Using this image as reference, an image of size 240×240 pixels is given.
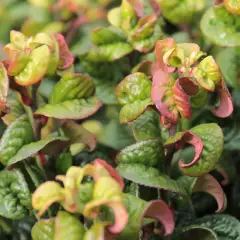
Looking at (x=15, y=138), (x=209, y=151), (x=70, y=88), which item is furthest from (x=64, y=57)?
(x=209, y=151)

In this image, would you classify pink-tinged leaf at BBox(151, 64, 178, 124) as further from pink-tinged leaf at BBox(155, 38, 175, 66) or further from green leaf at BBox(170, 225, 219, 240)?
green leaf at BBox(170, 225, 219, 240)

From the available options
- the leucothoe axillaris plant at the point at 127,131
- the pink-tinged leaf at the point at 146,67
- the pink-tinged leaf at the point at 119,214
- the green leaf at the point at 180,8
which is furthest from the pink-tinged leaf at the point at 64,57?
the pink-tinged leaf at the point at 119,214

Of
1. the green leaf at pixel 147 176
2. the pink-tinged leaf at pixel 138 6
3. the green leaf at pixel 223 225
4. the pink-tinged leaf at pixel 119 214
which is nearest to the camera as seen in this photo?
the pink-tinged leaf at pixel 119 214

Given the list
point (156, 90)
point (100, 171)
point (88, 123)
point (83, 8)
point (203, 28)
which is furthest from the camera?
point (83, 8)

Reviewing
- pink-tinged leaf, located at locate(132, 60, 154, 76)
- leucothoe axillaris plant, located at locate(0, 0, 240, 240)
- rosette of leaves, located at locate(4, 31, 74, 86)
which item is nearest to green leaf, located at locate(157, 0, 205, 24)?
leucothoe axillaris plant, located at locate(0, 0, 240, 240)

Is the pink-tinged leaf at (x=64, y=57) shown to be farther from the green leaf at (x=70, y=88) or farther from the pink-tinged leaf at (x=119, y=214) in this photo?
the pink-tinged leaf at (x=119, y=214)

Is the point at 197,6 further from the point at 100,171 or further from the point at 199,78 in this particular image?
the point at 100,171

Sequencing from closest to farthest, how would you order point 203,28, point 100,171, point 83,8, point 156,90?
point 100,171 → point 156,90 → point 203,28 → point 83,8

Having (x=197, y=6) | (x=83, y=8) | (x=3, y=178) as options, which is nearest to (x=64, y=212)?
(x=3, y=178)
